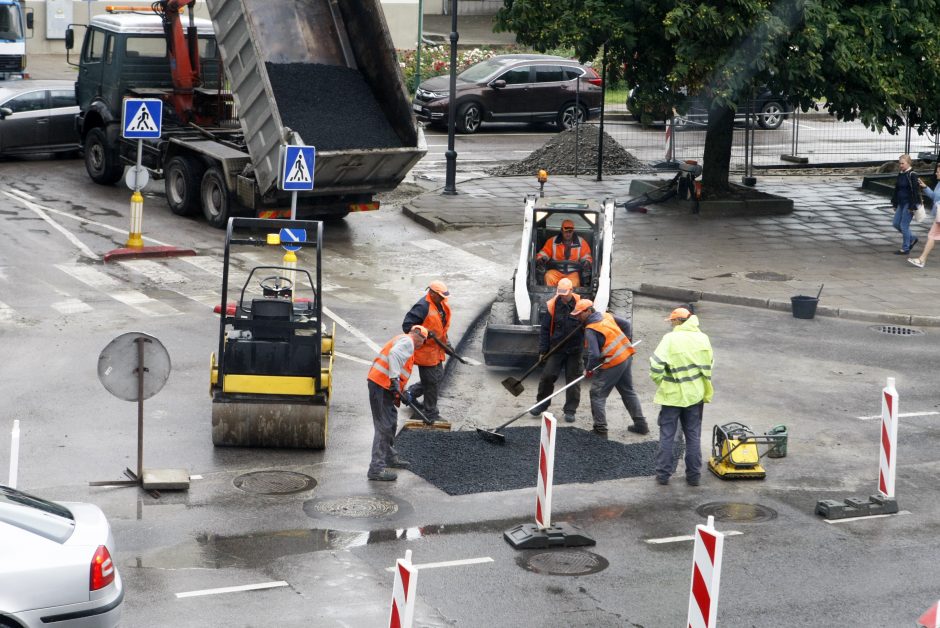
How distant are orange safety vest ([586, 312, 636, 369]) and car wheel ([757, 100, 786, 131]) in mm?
23364

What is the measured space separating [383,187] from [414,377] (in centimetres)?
725

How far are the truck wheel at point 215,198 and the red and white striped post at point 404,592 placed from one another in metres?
14.6

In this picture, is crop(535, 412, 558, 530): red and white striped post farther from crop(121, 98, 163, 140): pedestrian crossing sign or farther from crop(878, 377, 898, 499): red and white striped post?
crop(121, 98, 163, 140): pedestrian crossing sign

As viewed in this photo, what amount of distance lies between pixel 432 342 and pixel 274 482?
2.58 m

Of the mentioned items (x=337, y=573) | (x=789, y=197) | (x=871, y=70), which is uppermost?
(x=871, y=70)

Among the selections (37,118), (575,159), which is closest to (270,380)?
(37,118)

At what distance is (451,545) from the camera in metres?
10.5

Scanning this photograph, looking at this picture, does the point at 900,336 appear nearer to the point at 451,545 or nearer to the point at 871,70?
the point at 871,70

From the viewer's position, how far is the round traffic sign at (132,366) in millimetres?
11086

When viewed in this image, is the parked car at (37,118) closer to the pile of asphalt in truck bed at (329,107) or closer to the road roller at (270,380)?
the pile of asphalt in truck bed at (329,107)

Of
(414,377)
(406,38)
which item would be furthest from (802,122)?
(414,377)

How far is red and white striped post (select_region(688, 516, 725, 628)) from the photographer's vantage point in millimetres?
8195

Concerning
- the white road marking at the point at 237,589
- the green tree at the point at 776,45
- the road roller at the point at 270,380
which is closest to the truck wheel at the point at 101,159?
the green tree at the point at 776,45

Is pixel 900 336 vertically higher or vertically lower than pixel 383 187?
lower
